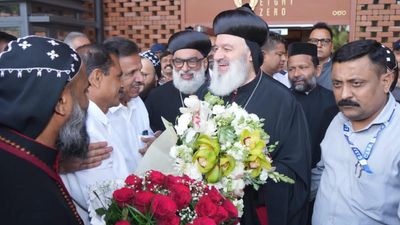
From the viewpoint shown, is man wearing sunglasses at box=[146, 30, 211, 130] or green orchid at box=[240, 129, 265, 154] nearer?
green orchid at box=[240, 129, 265, 154]

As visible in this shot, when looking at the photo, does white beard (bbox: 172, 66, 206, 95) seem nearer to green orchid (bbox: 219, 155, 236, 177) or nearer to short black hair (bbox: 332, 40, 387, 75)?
short black hair (bbox: 332, 40, 387, 75)

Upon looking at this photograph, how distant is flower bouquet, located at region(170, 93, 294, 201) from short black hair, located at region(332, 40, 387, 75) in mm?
763

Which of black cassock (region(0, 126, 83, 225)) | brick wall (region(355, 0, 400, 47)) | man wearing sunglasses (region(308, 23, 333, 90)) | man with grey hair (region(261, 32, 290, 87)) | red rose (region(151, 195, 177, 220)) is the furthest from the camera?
brick wall (region(355, 0, 400, 47))

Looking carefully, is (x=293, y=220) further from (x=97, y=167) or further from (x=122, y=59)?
(x=122, y=59)

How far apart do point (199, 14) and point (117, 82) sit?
5.86 meters

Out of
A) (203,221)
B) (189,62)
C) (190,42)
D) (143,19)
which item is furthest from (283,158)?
(143,19)

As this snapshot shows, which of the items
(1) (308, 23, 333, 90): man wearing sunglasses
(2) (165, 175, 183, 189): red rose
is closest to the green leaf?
(2) (165, 175, 183, 189): red rose

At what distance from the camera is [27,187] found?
1.42 metres

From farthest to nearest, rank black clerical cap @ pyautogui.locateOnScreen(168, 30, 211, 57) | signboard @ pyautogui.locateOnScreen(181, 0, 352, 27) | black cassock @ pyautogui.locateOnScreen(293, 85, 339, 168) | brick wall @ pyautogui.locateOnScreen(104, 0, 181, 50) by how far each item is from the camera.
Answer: brick wall @ pyautogui.locateOnScreen(104, 0, 181, 50)
signboard @ pyautogui.locateOnScreen(181, 0, 352, 27)
black clerical cap @ pyautogui.locateOnScreen(168, 30, 211, 57)
black cassock @ pyautogui.locateOnScreen(293, 85, 339, 168)

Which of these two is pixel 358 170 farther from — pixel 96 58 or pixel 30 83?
pixel 30 83

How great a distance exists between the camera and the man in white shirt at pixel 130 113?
2.85m

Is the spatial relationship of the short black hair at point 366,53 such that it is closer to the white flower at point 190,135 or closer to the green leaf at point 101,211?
the white flower at point 190,135

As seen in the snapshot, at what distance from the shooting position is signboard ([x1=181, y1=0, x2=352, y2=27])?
740 cm

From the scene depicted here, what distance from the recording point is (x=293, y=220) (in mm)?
2764
